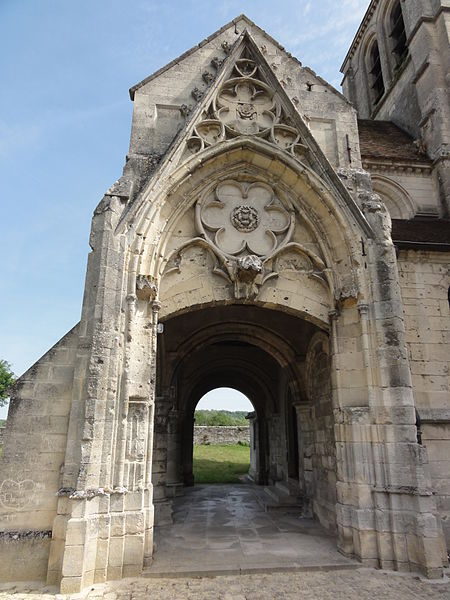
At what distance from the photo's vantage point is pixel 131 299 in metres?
5.79

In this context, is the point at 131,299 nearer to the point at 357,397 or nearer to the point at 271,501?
the point at 357,397

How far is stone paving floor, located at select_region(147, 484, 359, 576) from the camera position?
5.24 metres

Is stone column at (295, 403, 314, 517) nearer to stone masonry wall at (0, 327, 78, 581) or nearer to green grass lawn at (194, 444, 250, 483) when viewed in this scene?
stone masonry wall at (0, 327, 78, 581)

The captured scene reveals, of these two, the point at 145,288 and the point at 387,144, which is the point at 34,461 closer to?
the point at 145,288

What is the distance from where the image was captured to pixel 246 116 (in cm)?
731

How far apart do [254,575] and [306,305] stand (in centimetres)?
380

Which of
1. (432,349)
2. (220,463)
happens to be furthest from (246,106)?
(220,463)

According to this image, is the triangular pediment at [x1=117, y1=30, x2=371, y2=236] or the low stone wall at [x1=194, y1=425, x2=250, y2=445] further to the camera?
the low stone wall at [x1=194, y1=425, x2=250, y2=445]

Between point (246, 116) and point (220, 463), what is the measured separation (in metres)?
15.9

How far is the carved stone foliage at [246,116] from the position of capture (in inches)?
278

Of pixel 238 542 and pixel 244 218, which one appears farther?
pixel 244 218

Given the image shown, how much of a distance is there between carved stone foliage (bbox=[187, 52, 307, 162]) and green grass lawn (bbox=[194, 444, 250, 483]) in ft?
40.0

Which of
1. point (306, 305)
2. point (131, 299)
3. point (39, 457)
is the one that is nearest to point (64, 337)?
point (131, 299)

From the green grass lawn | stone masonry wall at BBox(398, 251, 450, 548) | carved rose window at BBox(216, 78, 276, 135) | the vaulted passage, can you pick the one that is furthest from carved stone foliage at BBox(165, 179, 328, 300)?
the green grass lawn
